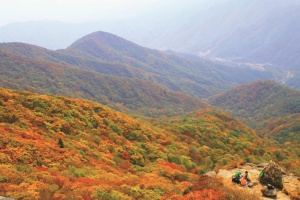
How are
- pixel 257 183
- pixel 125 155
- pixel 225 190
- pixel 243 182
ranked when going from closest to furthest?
pixel 225 190 → pixel 243 182 → pixel 257 183 → pixel 125 155

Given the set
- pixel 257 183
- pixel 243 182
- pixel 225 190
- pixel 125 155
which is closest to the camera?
pixel 225 190

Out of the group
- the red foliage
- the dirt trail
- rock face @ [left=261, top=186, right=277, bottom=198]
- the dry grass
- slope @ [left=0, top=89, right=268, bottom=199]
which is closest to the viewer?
the dry grass

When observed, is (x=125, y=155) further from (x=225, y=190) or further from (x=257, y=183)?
Answer: (x=225, y=190)

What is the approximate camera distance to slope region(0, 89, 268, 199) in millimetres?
19953

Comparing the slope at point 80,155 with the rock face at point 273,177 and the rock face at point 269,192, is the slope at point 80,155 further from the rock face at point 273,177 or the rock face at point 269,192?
the rock face at point 273,177

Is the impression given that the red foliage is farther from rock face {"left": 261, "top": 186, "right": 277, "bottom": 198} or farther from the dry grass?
rock face {"left": 261, "top": 186, "right": 277, "bottom": 198}

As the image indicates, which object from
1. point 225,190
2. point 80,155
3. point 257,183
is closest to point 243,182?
point 257,183

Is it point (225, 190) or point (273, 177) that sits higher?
point (273, 177)

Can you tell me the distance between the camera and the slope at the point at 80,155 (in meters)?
20.0

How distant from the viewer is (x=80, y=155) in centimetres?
3003

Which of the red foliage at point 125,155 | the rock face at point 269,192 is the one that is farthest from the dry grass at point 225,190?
the red foliage at point 125,155

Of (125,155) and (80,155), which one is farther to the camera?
(125,155)

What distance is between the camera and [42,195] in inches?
695

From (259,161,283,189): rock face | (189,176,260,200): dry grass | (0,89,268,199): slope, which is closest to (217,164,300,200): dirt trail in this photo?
(259,161,283,189): rock face
